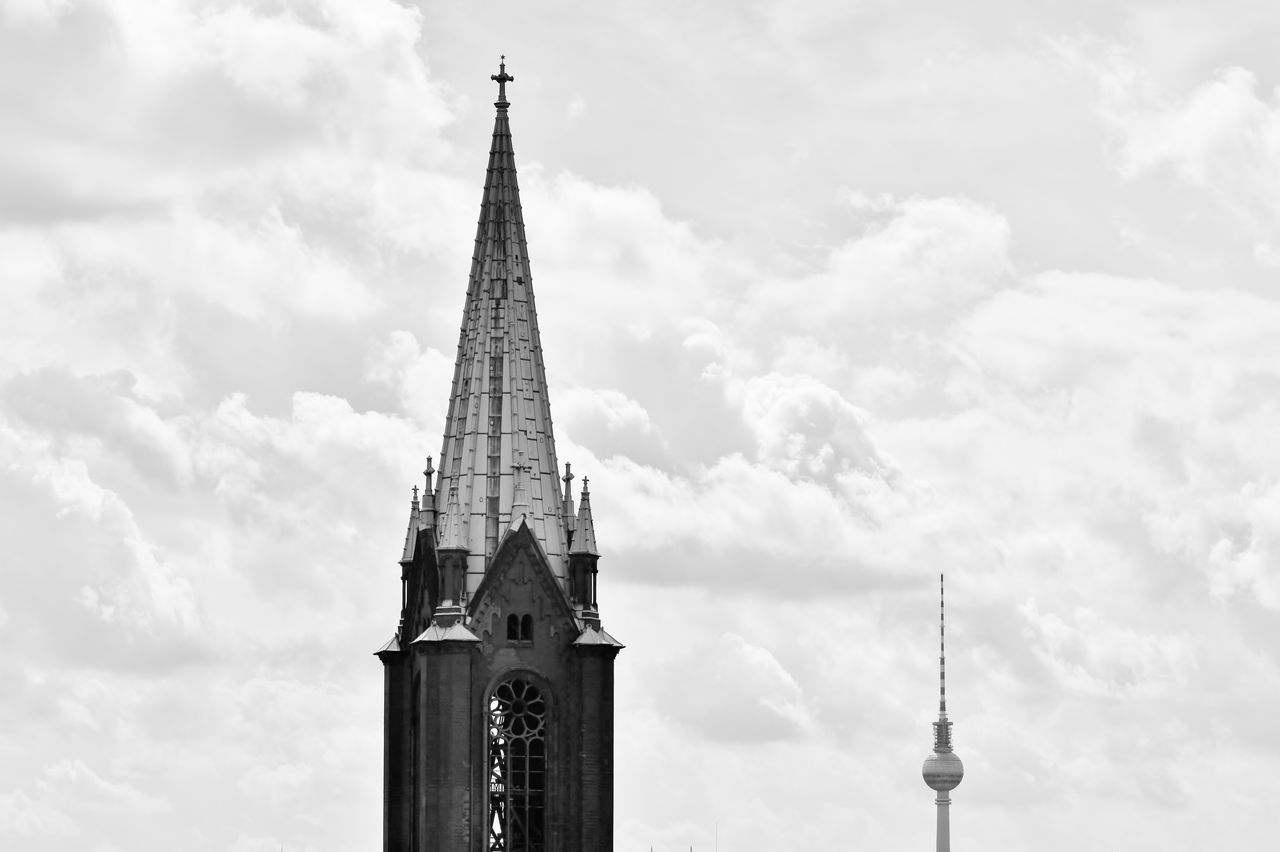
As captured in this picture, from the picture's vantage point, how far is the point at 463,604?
14100 cm

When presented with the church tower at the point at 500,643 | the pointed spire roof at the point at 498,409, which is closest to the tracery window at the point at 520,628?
the church tower at the point at 500,643

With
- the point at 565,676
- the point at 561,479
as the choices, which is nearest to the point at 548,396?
the point at 561,479

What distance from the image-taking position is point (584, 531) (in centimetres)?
14350

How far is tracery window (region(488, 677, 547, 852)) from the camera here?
140 m

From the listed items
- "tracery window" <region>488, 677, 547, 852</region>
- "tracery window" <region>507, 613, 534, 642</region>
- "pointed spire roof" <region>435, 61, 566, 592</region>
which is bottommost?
"tracery window" <region>488, 677, 547, 852</region>

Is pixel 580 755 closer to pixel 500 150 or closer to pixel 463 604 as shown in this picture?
pixel 463 604

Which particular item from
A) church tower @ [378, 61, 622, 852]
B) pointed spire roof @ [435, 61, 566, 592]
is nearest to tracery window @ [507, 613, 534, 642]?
church tower @ [378, 61, 622, 852]

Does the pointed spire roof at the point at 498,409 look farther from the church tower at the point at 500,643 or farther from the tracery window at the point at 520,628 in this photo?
the tracery window at the point at 520,628

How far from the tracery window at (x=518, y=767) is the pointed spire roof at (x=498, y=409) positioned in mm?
5660

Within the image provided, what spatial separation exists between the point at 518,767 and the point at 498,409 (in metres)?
17.0

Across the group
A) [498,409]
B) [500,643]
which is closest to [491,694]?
[500,643]

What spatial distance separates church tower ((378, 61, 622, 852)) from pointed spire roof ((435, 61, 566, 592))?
0.07 meters

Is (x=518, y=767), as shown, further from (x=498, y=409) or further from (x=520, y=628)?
(x=498, y=409)

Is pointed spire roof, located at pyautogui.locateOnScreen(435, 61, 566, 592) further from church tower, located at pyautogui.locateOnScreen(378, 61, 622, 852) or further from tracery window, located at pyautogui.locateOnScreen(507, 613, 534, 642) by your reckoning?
tracery window, located at pyautogui.locateOnScreen(507, 613, 534, 642)
